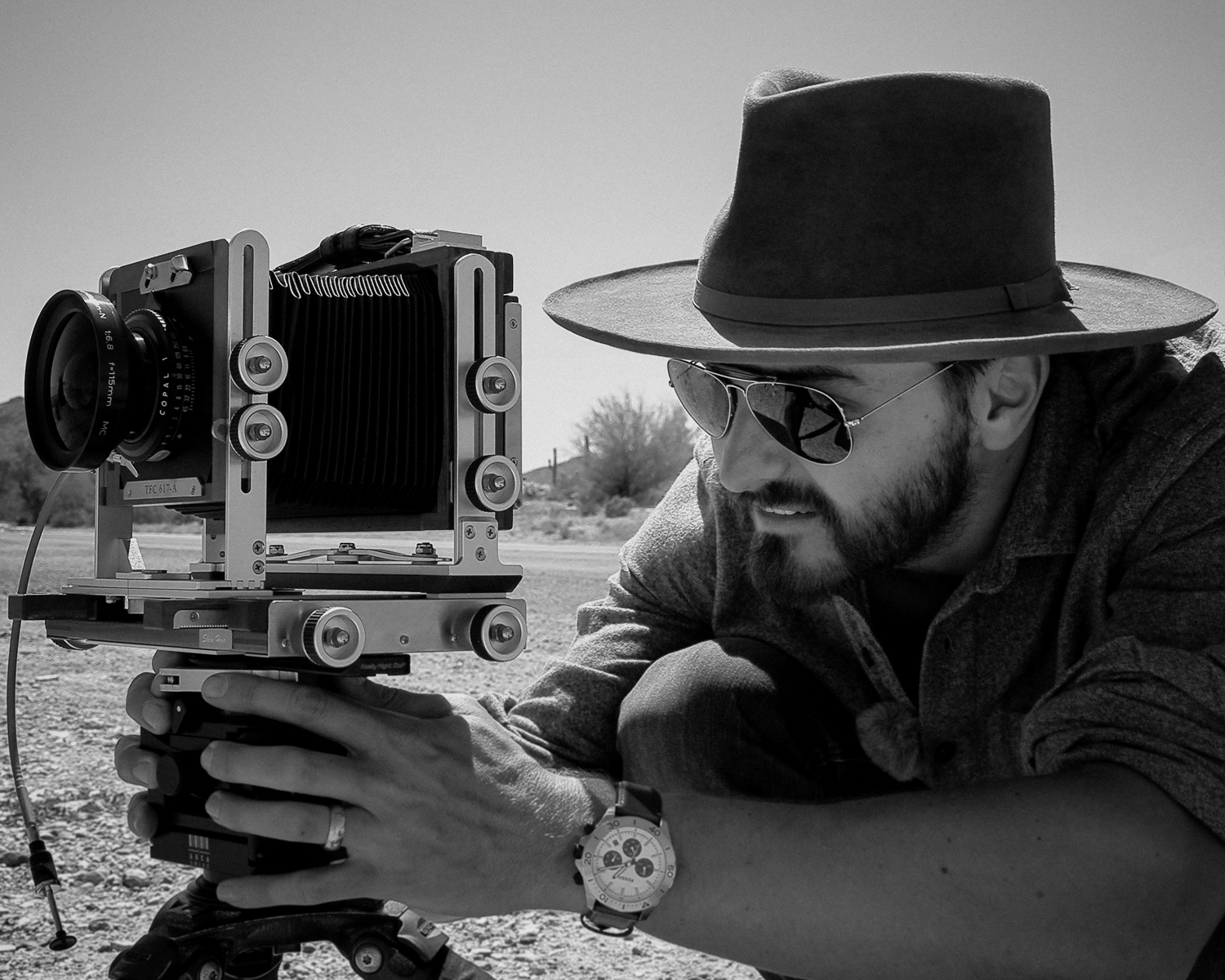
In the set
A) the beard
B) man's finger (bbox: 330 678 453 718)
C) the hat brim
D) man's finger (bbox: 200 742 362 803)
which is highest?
the hat brim

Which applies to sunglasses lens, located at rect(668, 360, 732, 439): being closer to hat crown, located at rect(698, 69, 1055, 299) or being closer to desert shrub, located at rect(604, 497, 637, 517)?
hat crown, located at rect(698, 69, 1055, 299)

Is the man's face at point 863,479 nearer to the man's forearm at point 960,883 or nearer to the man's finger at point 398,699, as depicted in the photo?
the man's forearm at point 960,883

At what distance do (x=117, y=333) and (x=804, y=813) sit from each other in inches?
43.0

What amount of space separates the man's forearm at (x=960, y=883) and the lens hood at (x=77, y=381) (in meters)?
0.89

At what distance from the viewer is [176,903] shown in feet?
5.34

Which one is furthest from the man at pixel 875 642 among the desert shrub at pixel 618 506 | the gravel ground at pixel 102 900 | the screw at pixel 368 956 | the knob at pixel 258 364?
the desert shrub at pixel 618 506

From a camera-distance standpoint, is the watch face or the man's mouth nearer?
the watch face

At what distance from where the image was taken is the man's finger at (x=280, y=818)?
138cm

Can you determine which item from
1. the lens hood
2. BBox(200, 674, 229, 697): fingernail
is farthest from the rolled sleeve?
the lens hood

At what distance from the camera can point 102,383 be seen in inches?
62.6

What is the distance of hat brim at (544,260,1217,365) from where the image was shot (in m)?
1.65

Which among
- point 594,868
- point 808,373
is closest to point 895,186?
point 808,373

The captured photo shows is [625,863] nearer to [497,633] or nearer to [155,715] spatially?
[497,633]

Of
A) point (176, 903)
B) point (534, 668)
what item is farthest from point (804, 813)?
point (534, 668)
